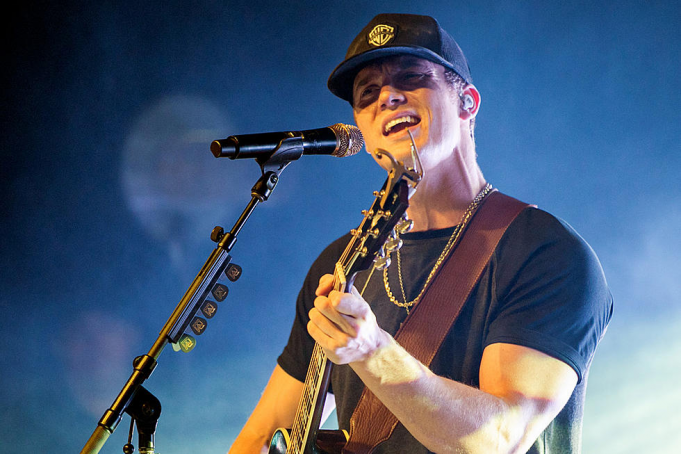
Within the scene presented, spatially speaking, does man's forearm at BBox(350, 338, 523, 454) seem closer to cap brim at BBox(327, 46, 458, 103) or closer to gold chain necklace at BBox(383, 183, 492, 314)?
gold chain necklace at BBox(383, 183, 492, 314)

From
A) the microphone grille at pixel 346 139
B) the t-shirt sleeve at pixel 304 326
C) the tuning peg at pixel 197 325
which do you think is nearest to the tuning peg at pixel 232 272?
the tuning peg at pixel 197 325

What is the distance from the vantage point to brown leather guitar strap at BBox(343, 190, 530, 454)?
5.19 ft

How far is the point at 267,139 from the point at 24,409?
237 centimetres

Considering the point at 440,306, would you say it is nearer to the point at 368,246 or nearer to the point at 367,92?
the point at 368,246

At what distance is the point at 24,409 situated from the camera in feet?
9.85

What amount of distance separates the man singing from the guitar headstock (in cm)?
10

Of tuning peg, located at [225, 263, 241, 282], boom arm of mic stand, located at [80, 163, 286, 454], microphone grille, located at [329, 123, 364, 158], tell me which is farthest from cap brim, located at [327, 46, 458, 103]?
tuning peg, located at [225, 263, 241, 282]

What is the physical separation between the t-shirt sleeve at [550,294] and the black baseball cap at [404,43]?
63 centimetres

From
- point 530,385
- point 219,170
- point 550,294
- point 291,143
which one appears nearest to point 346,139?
point 291,143

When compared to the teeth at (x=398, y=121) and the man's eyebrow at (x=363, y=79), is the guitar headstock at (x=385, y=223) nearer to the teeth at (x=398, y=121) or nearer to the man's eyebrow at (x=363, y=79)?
the teeth at (x=398, y=121)

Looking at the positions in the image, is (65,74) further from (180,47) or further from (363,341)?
(363,341)

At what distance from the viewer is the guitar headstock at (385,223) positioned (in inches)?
50.0

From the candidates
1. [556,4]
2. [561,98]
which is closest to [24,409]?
[561,98]

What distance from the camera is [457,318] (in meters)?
1.64
